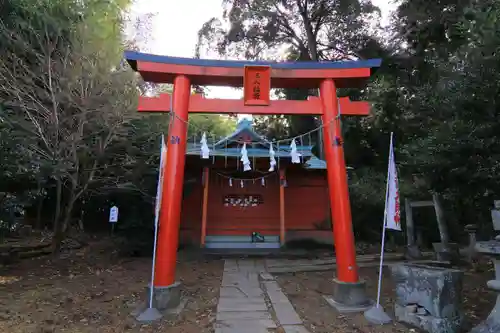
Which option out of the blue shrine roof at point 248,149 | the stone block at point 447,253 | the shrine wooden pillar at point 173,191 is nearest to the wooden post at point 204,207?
the blue shrine roof at point 248,149

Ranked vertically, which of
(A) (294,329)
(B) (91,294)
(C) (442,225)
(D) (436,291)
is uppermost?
(C) (442,225)

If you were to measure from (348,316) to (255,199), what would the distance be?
26.8 ft

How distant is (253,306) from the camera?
576 centimetres

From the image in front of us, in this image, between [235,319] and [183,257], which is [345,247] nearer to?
[235,319]

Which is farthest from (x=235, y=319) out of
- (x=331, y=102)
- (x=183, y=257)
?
(x=183, y=257)

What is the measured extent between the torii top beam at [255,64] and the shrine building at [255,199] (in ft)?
18.5

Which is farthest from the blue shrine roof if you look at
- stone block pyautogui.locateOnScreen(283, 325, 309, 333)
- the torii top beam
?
stone block pyautogui.locateOnScreen(283, 325, 309, 333)

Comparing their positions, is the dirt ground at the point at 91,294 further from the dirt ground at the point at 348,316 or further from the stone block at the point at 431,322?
the stone block at the point at 431,322

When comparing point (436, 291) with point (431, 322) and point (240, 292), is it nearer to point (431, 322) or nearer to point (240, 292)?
point (431, 322)

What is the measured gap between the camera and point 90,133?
28.8 ft

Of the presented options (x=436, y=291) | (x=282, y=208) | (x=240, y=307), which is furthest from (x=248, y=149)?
(x=436, y=291)

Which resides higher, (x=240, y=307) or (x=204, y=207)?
(x=204, y=207)

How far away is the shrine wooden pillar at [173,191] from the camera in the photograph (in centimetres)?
570

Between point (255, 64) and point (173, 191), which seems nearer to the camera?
point (173, 191)
